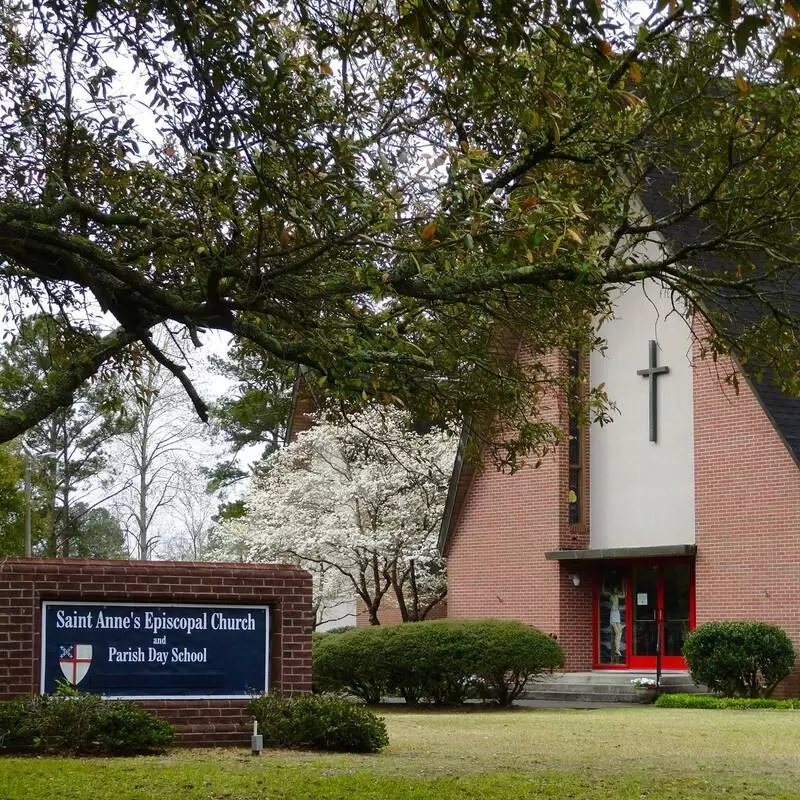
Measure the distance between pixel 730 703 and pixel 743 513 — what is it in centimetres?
439

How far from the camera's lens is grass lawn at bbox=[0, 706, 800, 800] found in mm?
10016

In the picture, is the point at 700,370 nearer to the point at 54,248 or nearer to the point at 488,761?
the point at 488,761

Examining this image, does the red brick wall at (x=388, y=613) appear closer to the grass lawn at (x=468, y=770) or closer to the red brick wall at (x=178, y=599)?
the grass lawn at (x=468, y=770)

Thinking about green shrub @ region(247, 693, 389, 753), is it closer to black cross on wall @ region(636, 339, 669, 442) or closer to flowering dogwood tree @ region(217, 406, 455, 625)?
black cross on wall @ region(636, 339, 669, 442)

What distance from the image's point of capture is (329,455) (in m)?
36.5

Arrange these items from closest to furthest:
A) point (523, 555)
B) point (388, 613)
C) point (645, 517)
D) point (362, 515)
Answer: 1. point (645, 517)
2. point (523, 555)
3. point (362, 515)
4. point (388, 613)

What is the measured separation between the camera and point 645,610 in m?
29.1

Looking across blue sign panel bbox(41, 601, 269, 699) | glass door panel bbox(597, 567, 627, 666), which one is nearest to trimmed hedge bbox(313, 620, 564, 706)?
glass door panel bbox(597, 567, 627, 666)

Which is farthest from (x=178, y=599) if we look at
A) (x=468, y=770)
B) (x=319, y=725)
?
(x=468, y=770)

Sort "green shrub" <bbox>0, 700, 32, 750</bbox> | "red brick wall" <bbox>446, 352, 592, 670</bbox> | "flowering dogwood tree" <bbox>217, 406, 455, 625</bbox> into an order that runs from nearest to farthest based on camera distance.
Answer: "green shrub" <bbox>0, 700, 32, 750</bbox>, "red brick wall" <bbox>446, 352, 592, 670</bbox>, "flowering dogwood tree" <bbox>217, 406, 455, 625</bbox>

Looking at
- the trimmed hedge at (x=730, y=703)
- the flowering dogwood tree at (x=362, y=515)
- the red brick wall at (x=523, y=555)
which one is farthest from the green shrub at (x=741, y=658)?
the flowering dogwood tree at (x=362, y=515)

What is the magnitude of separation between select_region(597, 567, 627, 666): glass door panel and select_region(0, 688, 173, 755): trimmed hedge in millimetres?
18420

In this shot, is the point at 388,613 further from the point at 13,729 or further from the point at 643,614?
the point at 13,729

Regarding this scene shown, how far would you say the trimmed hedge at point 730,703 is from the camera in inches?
904
